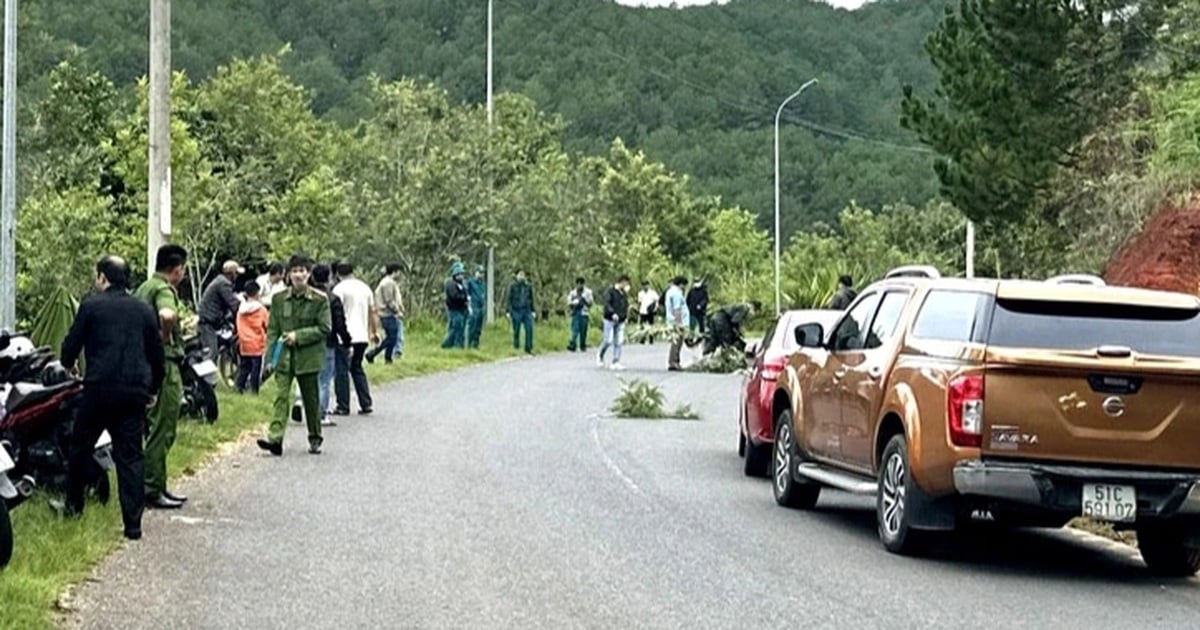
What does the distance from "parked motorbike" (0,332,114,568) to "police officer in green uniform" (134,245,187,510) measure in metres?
0.60

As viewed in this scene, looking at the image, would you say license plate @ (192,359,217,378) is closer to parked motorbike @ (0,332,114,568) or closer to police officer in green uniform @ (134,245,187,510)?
police officer in green uniform @ (134,245,187,510)

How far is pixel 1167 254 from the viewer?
25.7 meters

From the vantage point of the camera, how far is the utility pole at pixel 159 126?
20000mm

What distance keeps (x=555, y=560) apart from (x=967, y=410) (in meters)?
2.63

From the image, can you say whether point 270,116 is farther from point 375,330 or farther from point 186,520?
point 186,520

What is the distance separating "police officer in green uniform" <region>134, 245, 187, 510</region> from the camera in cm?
1369

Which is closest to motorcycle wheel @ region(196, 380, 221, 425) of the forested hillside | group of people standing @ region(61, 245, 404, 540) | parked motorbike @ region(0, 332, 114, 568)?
group of people standing @ region(61, 245, 404, 540)

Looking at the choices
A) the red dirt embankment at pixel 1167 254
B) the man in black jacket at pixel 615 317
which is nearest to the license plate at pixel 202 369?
the red dirt embankment at pixel 1167 254

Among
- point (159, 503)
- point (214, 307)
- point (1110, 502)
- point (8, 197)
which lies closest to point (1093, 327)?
point (1110, 502)

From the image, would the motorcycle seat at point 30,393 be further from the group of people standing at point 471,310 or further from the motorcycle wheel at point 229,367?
the group of people standing at point 471,310

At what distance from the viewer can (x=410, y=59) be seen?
9062cm

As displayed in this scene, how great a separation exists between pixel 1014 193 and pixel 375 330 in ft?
→ 47.4

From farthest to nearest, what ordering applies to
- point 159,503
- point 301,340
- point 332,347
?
1. point 332,347
2. point 301,340
3. point 159,503

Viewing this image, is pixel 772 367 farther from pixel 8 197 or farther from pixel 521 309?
pixel 521 309
